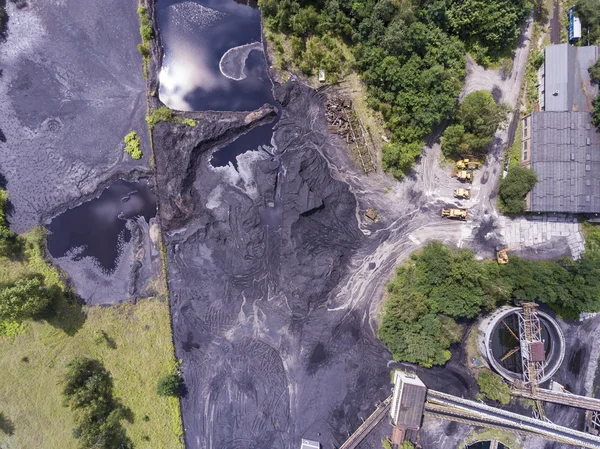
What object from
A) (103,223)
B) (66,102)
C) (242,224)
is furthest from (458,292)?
(66,102)

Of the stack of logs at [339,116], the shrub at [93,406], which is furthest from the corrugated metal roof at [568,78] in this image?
the shrub at [93,406]

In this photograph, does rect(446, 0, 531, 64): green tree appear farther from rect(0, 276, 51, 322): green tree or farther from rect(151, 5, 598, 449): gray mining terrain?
rect(0, 276, 51, 322): green tree

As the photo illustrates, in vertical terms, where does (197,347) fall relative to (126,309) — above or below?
below

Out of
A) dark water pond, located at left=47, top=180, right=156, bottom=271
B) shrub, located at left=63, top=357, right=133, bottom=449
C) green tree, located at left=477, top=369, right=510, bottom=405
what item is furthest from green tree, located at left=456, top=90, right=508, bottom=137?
shrub, located at left=63, top=357, right=133, bottom=449

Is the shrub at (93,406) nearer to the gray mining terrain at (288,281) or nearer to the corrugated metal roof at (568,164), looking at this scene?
the gray mining terrain at (288,281)

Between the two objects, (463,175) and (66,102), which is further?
(66,102)

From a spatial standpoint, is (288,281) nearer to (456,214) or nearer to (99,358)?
(456,214)

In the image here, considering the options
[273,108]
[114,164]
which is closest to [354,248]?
[273,108]

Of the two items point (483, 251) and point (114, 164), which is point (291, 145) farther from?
point (483, 251)
